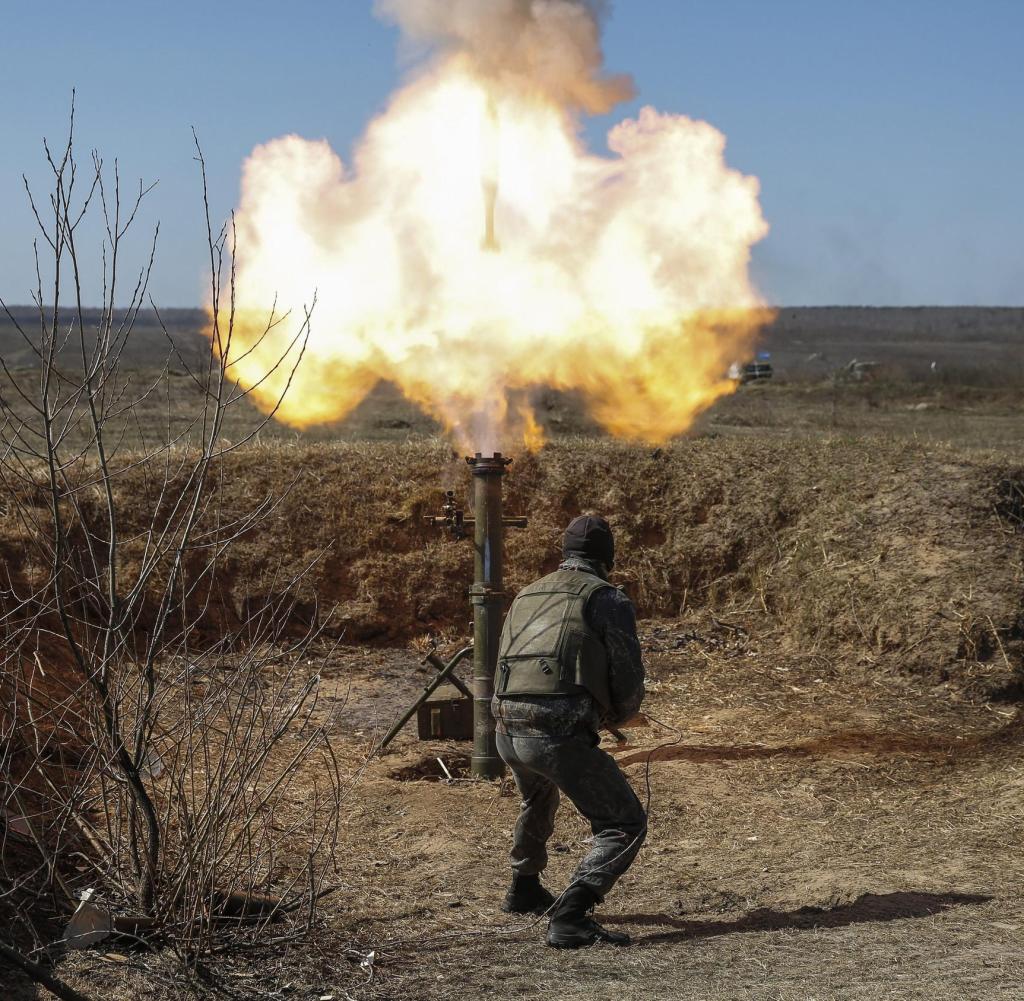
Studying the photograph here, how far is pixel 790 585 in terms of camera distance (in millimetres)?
13570

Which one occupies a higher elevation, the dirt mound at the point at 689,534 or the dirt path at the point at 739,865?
the dirt mound at the point at 689,534

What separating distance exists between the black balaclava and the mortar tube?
2559mm

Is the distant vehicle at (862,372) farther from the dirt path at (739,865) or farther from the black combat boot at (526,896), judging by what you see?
the black combat boot at (526,896)

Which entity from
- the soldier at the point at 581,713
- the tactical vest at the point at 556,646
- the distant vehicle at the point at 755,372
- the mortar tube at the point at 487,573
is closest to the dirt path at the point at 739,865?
the soldier at the point at 581,713

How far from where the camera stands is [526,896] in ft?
21.1

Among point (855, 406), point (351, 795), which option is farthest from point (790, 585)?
point (855, 406)

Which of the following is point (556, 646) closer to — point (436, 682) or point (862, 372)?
point (436, 682)

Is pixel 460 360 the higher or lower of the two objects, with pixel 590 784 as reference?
higher

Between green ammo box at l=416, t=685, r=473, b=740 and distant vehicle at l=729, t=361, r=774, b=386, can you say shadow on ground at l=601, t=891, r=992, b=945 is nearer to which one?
green ammo box at l=416, t=685, r=473, b=740

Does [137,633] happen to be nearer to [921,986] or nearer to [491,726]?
[491,726]

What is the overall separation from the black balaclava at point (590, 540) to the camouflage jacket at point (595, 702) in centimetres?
27

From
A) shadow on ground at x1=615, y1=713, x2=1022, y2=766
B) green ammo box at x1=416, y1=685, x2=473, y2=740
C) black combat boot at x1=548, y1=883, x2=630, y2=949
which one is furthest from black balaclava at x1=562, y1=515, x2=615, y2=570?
green ammo box at x1=416, y1=685, x2=473, y2=740

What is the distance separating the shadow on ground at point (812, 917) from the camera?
20.6 feet

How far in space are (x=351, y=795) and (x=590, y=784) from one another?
3.40 m
